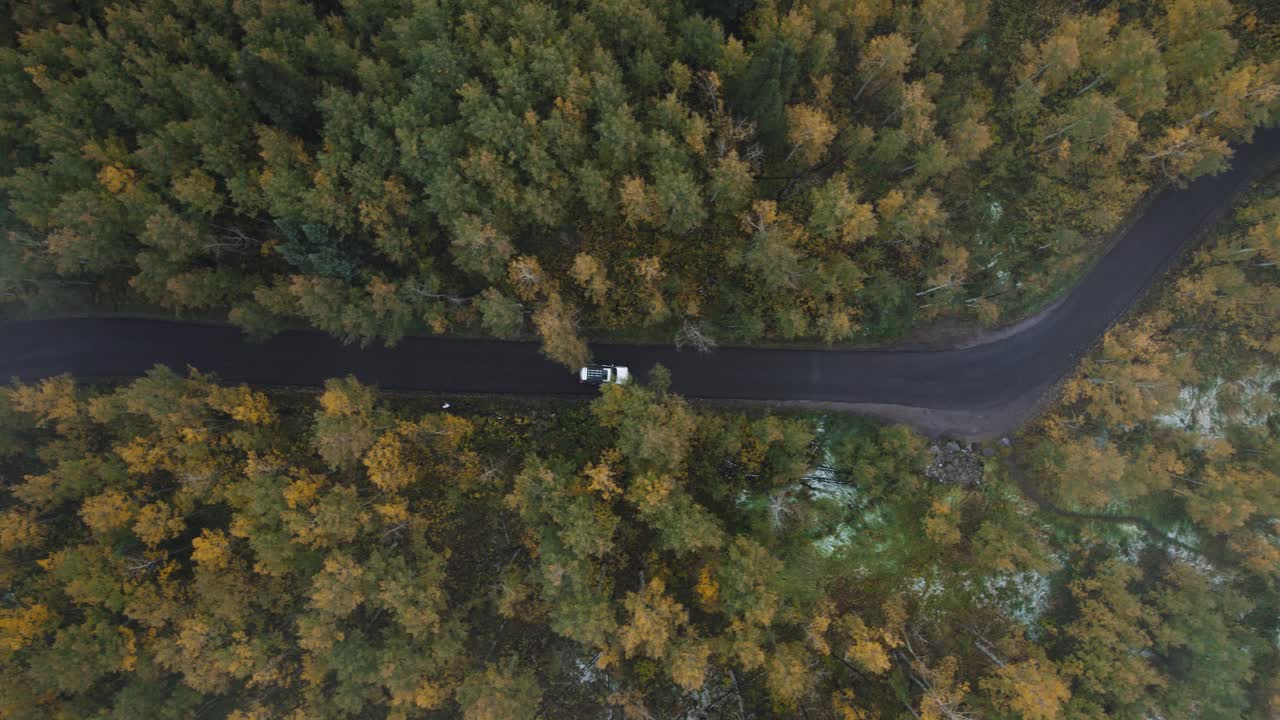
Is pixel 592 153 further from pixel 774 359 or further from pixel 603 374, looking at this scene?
pixel 774 359

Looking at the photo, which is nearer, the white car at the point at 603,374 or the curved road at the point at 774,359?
the white car at the point at 603,374

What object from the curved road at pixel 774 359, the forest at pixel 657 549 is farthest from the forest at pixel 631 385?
the curved road at pixel 774 359

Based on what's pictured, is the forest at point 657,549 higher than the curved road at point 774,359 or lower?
lower

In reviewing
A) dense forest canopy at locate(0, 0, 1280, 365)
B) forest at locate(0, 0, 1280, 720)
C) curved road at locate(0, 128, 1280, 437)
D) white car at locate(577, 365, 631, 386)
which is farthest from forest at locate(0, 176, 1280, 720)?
dense forest canopy at locate(0, 0, 1280, 365)

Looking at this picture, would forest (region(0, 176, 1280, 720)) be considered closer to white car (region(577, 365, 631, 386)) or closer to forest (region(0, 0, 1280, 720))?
forest (region(0, 0, 1280, 720))

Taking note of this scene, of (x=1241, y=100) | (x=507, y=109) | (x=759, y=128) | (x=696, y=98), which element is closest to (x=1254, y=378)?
(x=1241, y=100)

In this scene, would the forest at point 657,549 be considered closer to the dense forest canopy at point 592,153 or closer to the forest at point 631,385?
the forest at point 631,385
